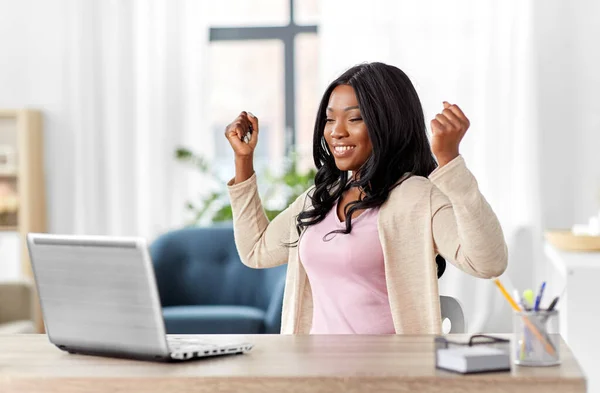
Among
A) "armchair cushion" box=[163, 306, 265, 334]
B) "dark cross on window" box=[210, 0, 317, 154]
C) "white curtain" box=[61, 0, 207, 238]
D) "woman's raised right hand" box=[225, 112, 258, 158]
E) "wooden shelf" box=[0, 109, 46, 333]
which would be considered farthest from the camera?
"dark cross on window" box=[210, 0, 317, 154]

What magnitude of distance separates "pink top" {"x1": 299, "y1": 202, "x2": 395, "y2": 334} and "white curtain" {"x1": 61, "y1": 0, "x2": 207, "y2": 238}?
3423 millimetres

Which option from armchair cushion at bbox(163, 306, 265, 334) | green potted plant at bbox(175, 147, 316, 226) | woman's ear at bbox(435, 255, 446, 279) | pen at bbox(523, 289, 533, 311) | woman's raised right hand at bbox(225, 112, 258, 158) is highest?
woman's raised right hand at bbox(225, 112, 258, 158)

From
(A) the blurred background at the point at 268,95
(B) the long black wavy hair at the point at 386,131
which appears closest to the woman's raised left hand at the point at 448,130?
(B) the long black wavy hair at the point at 386,131

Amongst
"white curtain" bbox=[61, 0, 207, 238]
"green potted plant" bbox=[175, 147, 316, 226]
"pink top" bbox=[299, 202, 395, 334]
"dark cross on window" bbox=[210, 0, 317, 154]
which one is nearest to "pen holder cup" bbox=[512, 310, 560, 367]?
"pink top" bbox=[299, 202, 395, 334]

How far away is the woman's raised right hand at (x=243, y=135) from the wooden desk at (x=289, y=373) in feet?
1.91

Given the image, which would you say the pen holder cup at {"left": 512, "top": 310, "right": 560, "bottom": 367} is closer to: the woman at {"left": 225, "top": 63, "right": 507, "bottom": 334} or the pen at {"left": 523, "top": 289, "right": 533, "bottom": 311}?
the pen at {"left": 523, "top": 289, "right": 533, "bottom": 311}

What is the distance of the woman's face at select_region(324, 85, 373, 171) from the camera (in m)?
Answer: 2.20

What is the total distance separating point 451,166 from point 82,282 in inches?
27.3

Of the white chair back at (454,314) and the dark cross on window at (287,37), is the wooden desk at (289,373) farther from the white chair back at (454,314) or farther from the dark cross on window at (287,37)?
the dark cross on window at (287,37)

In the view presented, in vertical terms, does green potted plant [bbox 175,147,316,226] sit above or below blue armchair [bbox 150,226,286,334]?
above

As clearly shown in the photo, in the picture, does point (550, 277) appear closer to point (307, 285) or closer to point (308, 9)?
point (308, 9)

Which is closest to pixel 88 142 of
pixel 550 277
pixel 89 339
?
pixel 550 277

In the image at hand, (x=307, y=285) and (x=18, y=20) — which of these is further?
(x=18, y=20)

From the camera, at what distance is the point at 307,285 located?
7.55ft
